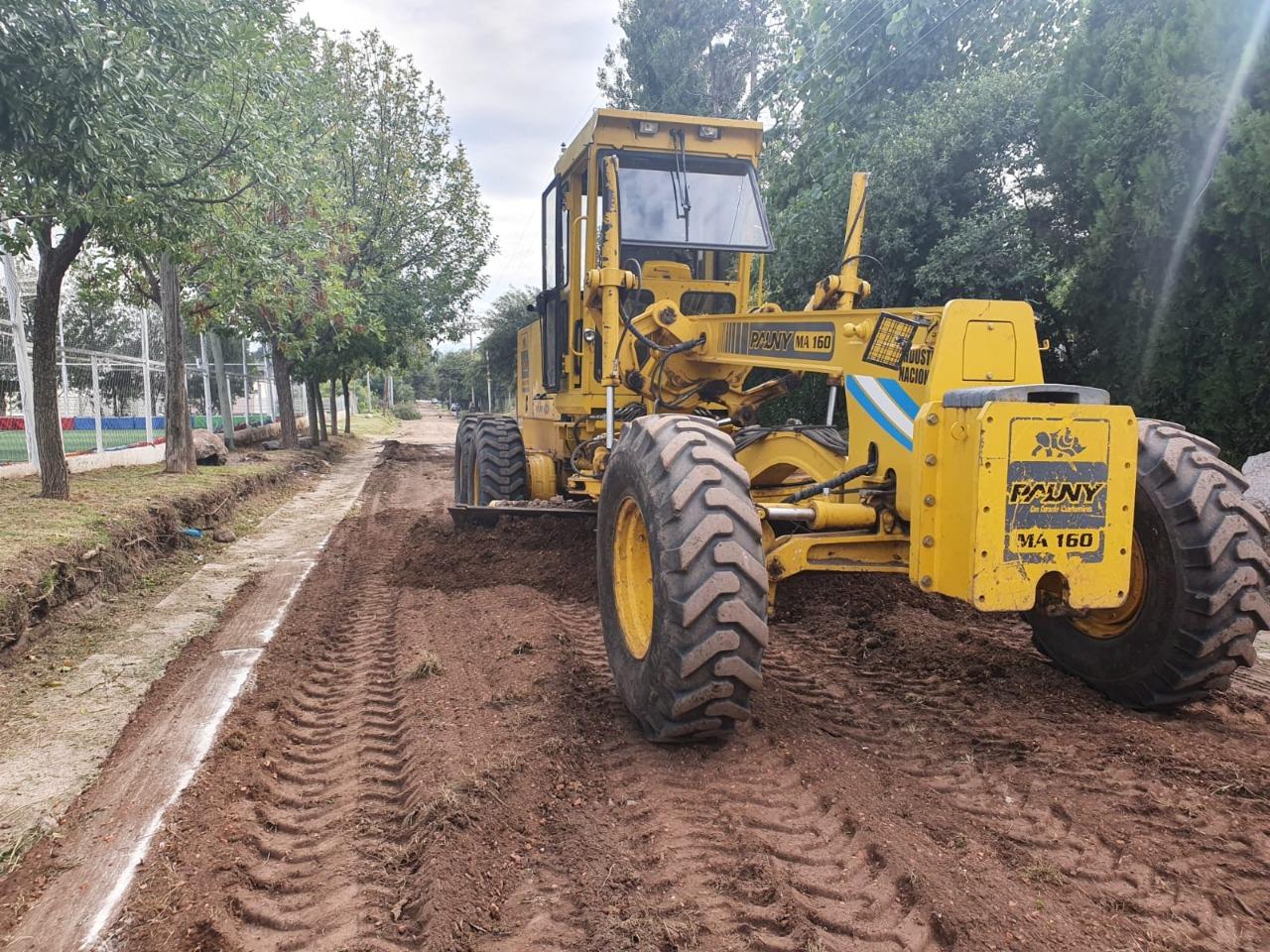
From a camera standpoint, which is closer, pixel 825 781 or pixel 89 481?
pixel 825 781

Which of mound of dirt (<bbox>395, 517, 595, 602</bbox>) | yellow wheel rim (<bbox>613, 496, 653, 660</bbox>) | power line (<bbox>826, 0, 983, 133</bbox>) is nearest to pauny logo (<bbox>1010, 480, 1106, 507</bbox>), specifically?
yellow wheel rim (<bbox>613, 496, 653, 660</bbox>)

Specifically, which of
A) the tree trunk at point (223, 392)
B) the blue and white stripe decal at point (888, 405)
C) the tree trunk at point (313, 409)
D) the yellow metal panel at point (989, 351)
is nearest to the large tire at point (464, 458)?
the blue and white stripe decal at point (888, 405)

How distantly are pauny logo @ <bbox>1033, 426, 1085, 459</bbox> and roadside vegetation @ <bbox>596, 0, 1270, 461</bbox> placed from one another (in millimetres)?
5264

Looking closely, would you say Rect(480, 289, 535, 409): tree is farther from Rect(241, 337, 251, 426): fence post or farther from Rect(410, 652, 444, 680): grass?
Rect(410, 652, 444, 680): grass

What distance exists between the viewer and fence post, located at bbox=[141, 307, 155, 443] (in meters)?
16.0

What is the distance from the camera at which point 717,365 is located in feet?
21.8

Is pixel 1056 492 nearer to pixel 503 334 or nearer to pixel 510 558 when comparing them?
pixel 510 558

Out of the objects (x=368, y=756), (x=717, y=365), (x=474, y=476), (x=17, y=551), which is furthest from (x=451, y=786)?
(x=474, y=476)

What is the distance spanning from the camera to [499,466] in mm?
8398

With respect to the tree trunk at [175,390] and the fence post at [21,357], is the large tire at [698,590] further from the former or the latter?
the tree trunk at [175,390]

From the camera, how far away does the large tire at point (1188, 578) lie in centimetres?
376

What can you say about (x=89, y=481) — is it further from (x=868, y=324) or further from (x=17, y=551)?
(x=868, y=324)

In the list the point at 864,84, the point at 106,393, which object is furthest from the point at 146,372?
the point at 864,84

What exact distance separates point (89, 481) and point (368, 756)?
30.4 ft
